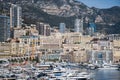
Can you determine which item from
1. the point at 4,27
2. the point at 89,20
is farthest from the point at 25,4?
the point at 4,27

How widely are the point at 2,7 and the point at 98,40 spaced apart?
8.07 meters

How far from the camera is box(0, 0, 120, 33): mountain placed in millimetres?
49625

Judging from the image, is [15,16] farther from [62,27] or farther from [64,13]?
[64,13]

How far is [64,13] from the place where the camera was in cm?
5303

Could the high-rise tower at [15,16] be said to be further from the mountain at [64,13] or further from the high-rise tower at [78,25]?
the high-rise tower at [78,25]

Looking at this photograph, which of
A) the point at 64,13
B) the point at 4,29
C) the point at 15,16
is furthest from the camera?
the point at 64,13

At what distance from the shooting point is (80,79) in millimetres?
20531

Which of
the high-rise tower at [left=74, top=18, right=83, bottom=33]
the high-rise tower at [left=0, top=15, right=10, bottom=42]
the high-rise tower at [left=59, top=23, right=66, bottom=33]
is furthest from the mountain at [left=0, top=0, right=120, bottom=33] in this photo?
the high-rise tower at [left=0, top=15, right=10, bottom=42]

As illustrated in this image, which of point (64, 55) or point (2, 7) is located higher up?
point (2, 7)

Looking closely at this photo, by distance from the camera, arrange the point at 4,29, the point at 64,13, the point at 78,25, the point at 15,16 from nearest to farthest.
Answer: the point at 4,29
the point at 15,16
the point at 78,25
the point at 64,13

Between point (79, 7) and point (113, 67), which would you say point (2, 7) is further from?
point (113, 67)

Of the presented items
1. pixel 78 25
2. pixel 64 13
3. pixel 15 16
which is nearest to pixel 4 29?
pixel 15 16

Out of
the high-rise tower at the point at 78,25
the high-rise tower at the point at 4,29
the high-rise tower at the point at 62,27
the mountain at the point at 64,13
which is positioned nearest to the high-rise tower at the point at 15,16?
the mountain at the point at 64,13

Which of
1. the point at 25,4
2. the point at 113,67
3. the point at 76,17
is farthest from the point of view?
the point at 76,17
